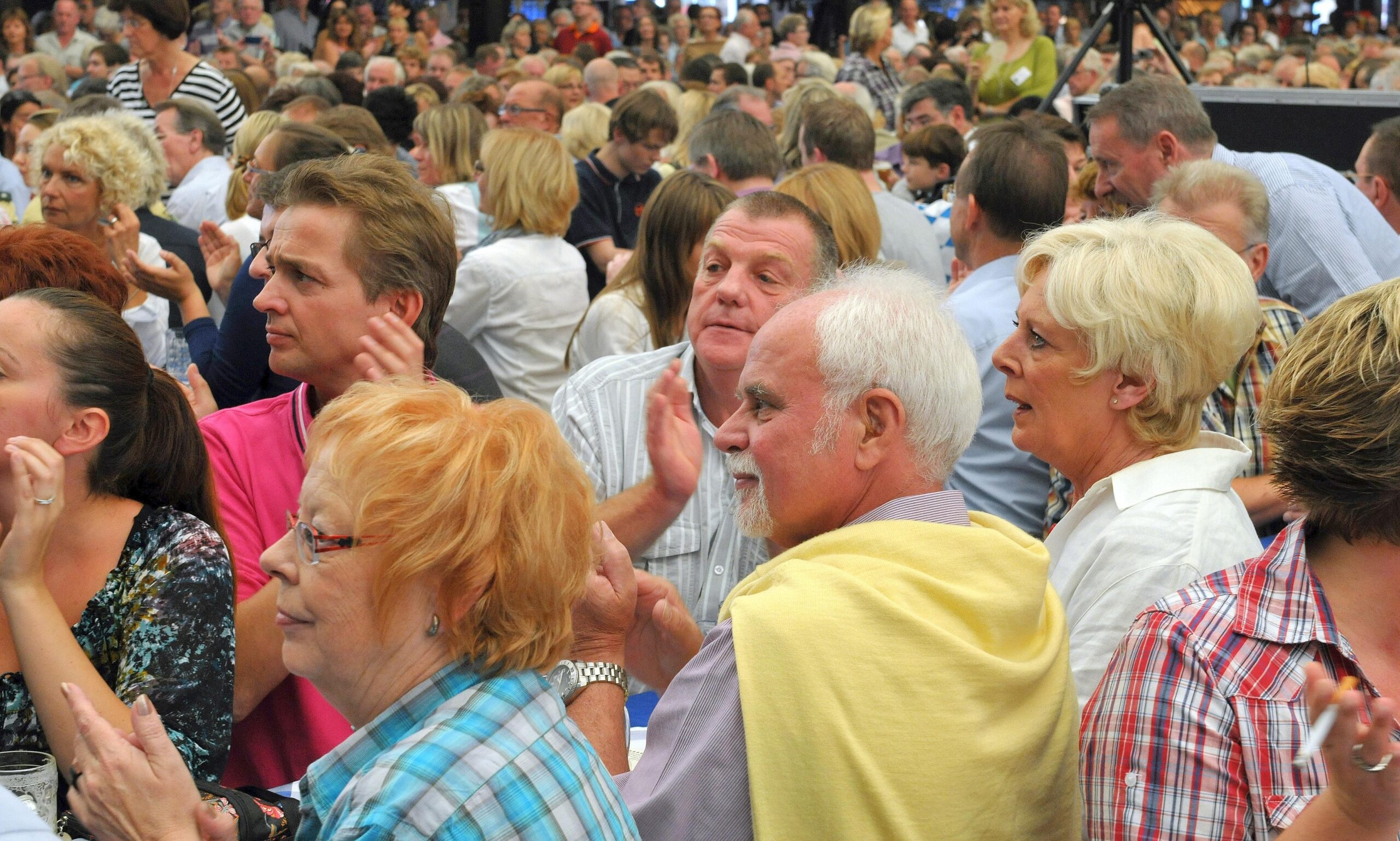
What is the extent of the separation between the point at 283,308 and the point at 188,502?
0.44m

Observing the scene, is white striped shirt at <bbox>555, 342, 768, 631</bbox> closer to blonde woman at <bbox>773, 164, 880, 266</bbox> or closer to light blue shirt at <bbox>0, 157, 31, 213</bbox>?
blonde woman at <bbox>773, 164, 880, 266</bbox>

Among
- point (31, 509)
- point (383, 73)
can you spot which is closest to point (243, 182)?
point (31, 509)

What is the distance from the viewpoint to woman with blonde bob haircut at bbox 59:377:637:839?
160 centimetres

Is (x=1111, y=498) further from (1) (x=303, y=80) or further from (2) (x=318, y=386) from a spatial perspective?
(1) (x=303, y=80)

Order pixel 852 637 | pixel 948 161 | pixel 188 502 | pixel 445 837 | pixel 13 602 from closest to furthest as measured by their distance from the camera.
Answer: pixel 445 837
pixel 852 637
pixel 13 602
pixel 188 502
pixel 948 161

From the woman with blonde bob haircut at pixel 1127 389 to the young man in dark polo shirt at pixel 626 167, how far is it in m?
4.61

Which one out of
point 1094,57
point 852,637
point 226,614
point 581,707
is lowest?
point 1094,57

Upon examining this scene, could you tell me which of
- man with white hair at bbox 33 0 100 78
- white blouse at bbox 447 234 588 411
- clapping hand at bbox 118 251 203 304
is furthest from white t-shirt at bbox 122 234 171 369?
man with white hair at bbox 33 0 100 78

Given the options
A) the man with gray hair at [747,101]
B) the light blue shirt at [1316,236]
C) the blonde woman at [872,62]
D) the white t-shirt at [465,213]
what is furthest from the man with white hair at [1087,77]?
the light blue shirt at [1316,236]

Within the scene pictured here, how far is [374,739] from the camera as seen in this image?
161 centimetres

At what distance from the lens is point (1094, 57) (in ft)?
35.6

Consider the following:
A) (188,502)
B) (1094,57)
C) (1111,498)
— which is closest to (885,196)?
(1111,498)

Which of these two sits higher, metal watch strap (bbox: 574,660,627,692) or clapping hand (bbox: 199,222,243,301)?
metal watch strap (bbox: 574,660,627,692)

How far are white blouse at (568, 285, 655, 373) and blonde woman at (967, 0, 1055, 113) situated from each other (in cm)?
609
